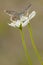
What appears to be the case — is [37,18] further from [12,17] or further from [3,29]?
[12,17]

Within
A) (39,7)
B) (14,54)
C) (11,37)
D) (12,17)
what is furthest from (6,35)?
(12,17)

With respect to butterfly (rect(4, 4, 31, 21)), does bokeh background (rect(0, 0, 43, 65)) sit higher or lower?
A: higher

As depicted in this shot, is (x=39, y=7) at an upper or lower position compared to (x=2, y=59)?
upper

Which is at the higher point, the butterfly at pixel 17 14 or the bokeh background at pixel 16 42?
the bokeh background at pixel 16 42

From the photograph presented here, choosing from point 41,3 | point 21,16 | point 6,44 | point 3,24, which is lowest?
point 21,16

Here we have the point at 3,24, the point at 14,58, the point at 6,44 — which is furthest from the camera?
the point at 3,24

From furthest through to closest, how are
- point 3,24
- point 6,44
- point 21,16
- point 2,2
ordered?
1. point 2,2
2. point 3,24
3. point 6,44
4. point 21,16

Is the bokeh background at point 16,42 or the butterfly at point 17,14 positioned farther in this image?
the bokeh background at point 16,42

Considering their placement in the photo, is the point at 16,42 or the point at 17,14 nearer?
the point at 17,14

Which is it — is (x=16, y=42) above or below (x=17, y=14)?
above

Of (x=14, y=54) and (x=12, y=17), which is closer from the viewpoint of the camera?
(x=12, y=17)

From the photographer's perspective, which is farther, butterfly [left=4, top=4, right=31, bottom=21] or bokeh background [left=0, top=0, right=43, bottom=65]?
bokeh background [left=0, top=0, right=43, bottom=65]
